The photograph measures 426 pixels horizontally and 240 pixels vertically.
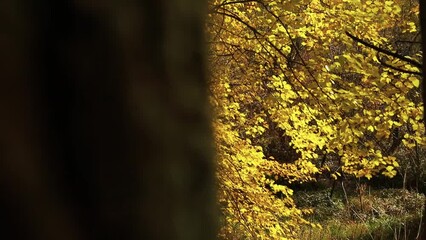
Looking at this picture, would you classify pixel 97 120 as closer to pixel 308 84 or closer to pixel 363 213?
pixel 308 84

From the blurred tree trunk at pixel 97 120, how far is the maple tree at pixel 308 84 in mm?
3932

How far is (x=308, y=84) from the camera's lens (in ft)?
16.9

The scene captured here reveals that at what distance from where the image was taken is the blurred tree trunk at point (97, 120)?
61 cm

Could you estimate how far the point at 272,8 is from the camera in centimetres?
525

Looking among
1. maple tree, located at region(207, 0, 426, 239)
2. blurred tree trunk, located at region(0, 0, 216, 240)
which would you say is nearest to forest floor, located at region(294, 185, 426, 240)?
maple tree, located at region(207, 0, 426, 239)

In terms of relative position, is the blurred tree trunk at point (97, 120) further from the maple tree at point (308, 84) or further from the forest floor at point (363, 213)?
the forest floor at point (363, 213)

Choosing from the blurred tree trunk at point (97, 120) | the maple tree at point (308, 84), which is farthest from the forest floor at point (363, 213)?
the blurred tree trunk at point (97, 120)

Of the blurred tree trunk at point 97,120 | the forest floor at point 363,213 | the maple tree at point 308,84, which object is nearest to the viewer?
the blurred tree trunk at point 97,120

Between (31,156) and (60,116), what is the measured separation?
0.18 feet

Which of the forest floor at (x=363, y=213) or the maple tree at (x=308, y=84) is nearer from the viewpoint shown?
the maple tree at (x=308, y=84)

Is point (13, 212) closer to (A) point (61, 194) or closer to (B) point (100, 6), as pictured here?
(A) point (61, 194)

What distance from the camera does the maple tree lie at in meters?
4.94

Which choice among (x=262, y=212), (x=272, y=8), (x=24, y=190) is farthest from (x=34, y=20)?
(x=262, y=212)

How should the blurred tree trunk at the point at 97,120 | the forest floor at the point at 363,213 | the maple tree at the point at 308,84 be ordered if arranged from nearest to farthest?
the blurred tree trunk at the point at 97,120 < the maple tree at the point at 308,84 < the forest floor at the point at 363,213
